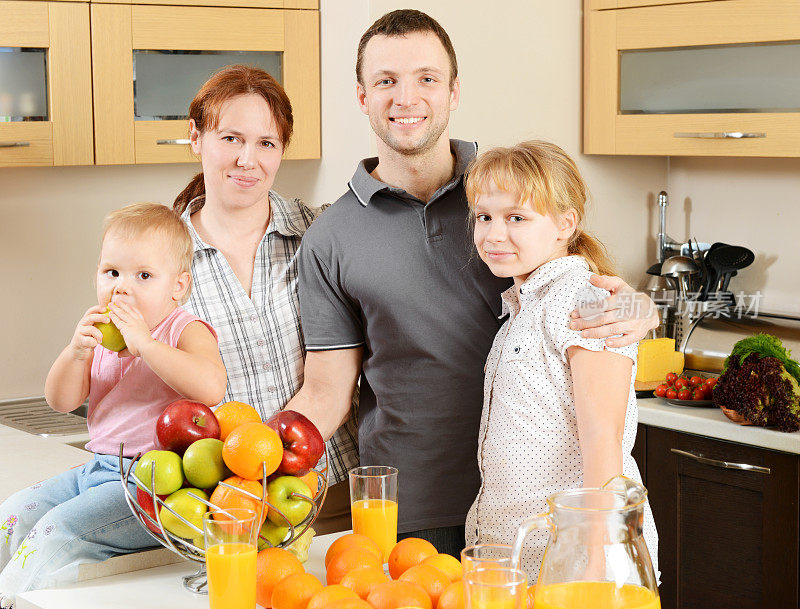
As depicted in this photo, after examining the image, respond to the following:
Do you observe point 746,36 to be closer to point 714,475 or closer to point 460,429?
point 714,475

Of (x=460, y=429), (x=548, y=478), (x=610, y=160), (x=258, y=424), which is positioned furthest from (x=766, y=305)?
(x=258, y=424)

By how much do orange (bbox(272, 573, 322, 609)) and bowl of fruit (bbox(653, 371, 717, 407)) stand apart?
69.8 inches

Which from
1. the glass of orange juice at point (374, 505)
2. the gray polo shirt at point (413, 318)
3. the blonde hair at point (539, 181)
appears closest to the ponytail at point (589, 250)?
the blonde hair at point (539, 181)

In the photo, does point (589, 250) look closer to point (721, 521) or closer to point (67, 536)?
point (67, 536)

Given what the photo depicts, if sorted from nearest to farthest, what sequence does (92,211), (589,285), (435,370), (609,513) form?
(609,513) → (589,285) → (435,370) → (92,211)

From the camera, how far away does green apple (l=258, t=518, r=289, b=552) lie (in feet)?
4.18

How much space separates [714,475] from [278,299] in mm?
1321

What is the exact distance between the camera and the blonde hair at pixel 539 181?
1614 mm

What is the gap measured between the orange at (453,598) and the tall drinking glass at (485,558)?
7 cm

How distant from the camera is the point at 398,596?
3.64ft

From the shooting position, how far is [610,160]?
3.38 meters

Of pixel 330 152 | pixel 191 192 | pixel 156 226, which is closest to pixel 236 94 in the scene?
pixel 191 192

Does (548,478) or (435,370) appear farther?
(435,370)

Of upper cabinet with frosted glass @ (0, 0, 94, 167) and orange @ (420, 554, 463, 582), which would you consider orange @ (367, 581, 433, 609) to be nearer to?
orange @ (420, 554, 463, 582)
